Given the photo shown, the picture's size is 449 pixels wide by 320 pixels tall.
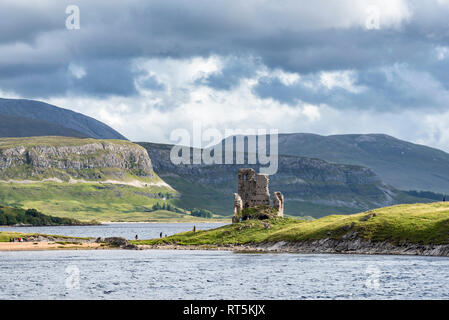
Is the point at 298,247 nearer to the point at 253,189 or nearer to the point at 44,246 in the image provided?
the point at 253,189

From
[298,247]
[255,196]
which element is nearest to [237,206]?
[255,196]

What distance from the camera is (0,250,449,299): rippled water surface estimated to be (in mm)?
84444

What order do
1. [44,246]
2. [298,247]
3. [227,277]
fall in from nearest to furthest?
[227,277], [298,247], [44,246]

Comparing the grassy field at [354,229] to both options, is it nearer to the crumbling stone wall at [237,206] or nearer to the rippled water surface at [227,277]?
the crumbling stone wall at [237,206]

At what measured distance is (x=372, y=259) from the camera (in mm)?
126938

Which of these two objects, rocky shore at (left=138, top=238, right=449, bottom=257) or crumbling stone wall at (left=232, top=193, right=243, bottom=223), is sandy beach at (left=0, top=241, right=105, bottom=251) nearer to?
rocky shore at (left=138, top=238, right=449, bottom=257)

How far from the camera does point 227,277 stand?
10288cm

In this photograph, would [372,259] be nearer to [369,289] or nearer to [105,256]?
[369,289]

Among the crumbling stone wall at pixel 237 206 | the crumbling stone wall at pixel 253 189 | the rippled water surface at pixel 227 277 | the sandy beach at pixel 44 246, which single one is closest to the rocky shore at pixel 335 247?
the rippled water surface at pixel 227 277

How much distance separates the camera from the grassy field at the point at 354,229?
140250 millimetres

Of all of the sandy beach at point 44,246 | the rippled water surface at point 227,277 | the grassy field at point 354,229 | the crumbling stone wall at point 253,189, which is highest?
the crumbling stone wall at point 253,189

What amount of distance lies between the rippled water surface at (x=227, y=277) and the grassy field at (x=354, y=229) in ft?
41.3

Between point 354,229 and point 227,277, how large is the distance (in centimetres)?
5460

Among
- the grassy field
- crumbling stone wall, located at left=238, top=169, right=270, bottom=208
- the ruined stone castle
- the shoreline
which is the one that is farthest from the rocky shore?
crumbling stone wall, located at left=238, top=169, right=270, bottom=208
